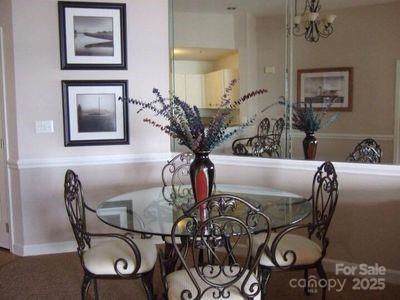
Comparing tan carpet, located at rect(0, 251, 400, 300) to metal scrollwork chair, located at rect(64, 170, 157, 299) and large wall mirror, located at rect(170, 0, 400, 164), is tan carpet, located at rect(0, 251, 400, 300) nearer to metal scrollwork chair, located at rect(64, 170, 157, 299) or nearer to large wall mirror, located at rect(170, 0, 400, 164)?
metal scrollwork chair, located at rect(64, 170, 157, 299)

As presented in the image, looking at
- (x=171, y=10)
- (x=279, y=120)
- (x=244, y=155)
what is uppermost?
(x=171, y=10)

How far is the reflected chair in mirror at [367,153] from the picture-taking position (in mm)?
3164

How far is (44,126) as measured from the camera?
3662mm

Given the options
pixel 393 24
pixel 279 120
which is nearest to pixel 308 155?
pixel 279 120

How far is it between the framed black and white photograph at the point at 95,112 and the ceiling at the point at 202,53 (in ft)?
2.37

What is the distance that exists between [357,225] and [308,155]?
673 millimetres

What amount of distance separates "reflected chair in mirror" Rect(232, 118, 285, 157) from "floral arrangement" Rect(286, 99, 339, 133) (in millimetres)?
157

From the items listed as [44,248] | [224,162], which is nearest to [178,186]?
[224,162]

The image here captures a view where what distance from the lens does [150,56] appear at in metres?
3.87

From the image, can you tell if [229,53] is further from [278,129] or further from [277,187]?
[277,187]

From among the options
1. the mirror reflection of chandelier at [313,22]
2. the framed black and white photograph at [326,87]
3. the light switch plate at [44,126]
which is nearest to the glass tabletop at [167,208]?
the framed black and white photograph at [326,87]

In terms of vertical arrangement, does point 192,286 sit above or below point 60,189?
below

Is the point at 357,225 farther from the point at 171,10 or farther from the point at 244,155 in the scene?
the point at 171,10

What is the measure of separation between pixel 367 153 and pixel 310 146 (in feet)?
1.51
